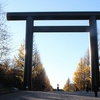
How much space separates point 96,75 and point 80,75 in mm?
15798

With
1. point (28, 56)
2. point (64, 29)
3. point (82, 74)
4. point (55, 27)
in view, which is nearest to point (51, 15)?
point (55, 27)

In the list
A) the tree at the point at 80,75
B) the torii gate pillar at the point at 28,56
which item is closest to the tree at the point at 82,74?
the tree at the point at 80,75

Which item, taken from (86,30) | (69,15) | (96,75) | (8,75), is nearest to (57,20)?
(69,15)

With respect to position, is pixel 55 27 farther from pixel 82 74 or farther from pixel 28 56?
→ pixel 82 74

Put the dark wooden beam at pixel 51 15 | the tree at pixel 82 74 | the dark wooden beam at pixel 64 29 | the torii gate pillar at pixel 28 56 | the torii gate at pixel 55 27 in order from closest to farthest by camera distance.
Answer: the torii gate pillar at pixel 28 56 → the torii gate at pixel 55 27 → the dark wooden beam at pixel 64 29 → the dark wooden beam at pixel 51 15 → the tree at pixel 82 74

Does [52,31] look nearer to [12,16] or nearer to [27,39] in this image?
[27,39]

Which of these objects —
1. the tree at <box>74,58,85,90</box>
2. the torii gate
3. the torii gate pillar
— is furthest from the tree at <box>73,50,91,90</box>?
the torii gate pillar

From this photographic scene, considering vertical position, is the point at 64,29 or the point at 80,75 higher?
the point at 64,29

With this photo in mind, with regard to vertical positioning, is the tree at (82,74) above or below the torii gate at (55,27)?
below

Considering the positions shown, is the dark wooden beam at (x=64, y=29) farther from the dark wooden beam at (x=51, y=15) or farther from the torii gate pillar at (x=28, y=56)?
the torii gate pillar at (x=28, y=56)

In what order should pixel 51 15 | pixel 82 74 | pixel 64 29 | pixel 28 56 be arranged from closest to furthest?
pixel 28 56 → pixel 64 29 → pixel 51 15 → pixel 82 74

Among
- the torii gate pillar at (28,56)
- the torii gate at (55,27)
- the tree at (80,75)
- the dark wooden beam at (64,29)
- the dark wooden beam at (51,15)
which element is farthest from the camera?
the tree at (80,75)

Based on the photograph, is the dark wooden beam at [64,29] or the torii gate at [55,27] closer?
the torii gate at [55,27]

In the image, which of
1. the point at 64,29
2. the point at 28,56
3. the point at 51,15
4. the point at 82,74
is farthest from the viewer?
the point at 82,74
